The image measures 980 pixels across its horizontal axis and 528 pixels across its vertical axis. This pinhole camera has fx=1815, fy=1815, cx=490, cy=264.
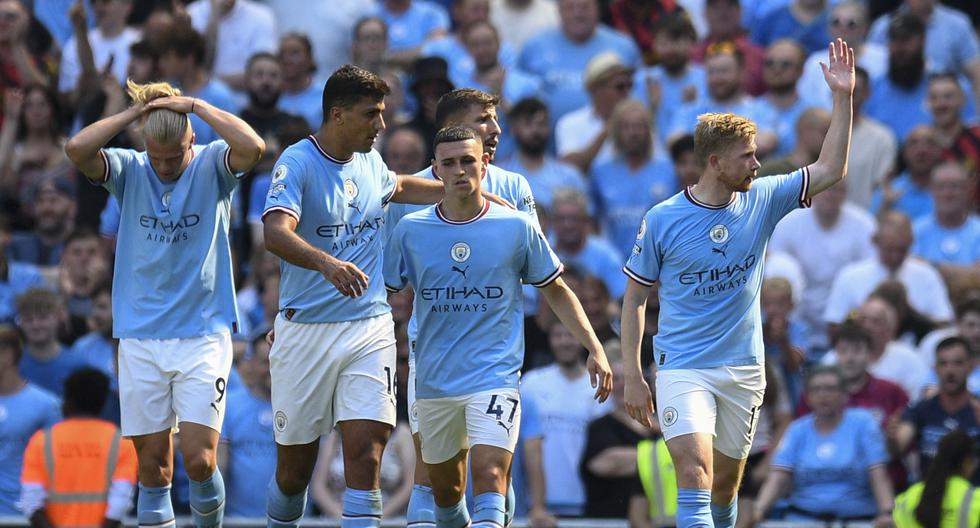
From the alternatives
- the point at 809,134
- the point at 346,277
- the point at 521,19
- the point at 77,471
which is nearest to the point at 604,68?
the point at 809,134

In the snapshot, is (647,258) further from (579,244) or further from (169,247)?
(579,244)

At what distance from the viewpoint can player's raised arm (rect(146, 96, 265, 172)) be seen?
34.2 ft

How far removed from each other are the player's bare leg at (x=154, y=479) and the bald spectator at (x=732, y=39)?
914 centimetres

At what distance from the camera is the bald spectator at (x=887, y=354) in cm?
1468

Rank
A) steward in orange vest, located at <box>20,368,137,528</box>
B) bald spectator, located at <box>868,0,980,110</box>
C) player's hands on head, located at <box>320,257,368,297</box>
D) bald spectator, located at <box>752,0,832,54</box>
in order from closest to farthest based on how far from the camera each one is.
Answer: player's hands on head, located at <box>320,257,368,297</box> → steward in orange vest, located at <box>20,368,137,528</box> → bald spectator, located at <box>868,0,980,110</box> → bald spectator, located at <box>752,0,832,54</box>

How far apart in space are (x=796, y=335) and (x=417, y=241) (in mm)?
6317

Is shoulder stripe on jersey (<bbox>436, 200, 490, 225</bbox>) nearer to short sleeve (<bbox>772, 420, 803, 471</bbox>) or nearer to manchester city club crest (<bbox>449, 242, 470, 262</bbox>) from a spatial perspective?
manchester city club crest (<bbox>449, 242, 470, 262</bbox>)

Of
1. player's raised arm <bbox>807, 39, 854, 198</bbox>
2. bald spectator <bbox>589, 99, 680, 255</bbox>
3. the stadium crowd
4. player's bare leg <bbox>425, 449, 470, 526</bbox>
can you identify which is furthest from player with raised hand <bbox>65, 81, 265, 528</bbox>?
bald spectator <bbox>589, 99, 680, 255</bbox>

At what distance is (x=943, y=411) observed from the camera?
44.9 ft

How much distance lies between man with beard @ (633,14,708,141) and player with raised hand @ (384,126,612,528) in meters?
7.50

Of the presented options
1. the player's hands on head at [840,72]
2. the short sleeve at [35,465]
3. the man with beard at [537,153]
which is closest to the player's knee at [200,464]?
the short sleeve at [35,465]

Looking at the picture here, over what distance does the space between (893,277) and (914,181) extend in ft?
5.25

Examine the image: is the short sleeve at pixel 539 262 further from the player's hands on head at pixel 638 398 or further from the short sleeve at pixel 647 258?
the player's hands on head at pixel 638 398

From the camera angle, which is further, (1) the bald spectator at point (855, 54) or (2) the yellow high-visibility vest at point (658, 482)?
(1) the bald spectator at point (855, 54)
